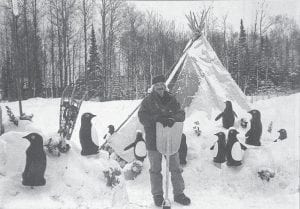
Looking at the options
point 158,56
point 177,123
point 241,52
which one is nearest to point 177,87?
point 177,123

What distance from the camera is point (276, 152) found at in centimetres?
470

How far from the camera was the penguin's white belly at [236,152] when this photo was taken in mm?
4793

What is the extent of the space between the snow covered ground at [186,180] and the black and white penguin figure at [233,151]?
0.11 meters

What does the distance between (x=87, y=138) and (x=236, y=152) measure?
204 centimetres

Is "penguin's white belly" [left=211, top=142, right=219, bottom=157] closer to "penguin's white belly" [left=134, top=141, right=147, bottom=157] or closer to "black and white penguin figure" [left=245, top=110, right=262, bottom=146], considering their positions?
"black and white penguin figure" [left=245, top=110, right=262, bottom=146]

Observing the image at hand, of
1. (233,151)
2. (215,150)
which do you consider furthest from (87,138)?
(233,151)

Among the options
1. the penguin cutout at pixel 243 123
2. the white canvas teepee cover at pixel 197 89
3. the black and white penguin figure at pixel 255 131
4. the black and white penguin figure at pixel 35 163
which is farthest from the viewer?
the white canvas teepee cover at pixel 197 89

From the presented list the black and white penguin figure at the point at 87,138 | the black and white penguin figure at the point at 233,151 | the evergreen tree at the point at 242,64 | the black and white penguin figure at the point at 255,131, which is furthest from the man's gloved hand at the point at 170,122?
the evergreen tree at the point at 242,64

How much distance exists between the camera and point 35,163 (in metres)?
3.39

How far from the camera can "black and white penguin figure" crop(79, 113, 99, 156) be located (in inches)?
175

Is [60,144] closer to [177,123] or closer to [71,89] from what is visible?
[177,123]

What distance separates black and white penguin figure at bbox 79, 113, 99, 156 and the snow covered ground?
160mm

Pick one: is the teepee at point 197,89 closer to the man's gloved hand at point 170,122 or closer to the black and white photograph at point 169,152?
the black and white photograph at point 169,152

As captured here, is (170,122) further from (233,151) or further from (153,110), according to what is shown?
(233,151)
